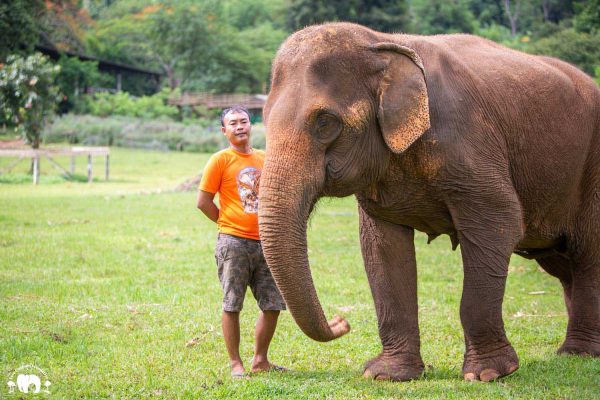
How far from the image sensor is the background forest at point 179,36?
160 ft

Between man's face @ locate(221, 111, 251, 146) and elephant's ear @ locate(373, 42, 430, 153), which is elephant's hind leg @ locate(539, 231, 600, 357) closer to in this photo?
elephant's ear @ locate(373, 42, 430, 153)

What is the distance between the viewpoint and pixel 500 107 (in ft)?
22.3

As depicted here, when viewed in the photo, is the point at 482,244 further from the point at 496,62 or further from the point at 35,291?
the point at 35,291

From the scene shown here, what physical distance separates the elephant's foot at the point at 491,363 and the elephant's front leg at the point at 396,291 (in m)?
0.44

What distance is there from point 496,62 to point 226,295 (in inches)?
109

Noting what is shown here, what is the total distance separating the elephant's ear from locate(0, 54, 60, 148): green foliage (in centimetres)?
2506

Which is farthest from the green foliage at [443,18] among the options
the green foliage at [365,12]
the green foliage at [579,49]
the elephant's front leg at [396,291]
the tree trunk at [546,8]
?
the elephant's front leg at [396,291]

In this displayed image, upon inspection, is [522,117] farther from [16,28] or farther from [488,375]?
[16,28]

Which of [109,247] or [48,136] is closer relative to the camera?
[109,247]

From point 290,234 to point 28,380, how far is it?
218cm

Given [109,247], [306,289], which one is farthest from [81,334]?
[109,247]

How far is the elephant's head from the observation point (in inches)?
223

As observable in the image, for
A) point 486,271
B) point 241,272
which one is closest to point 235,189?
point 241,272

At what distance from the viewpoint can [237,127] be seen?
682 cm
